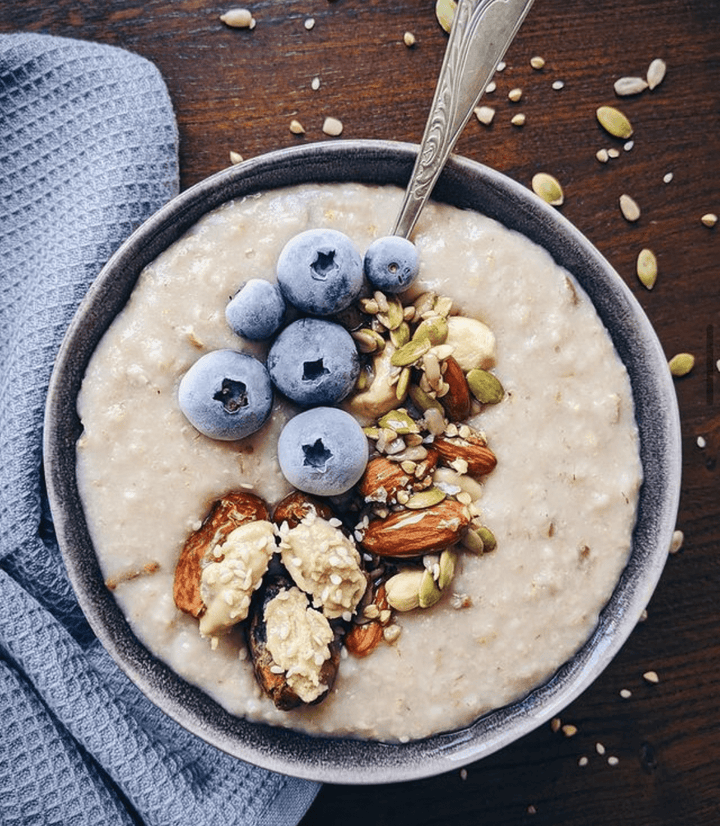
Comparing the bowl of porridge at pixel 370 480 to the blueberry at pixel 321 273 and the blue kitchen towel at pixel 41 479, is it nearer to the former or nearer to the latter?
the blueberry at pixel 321 273

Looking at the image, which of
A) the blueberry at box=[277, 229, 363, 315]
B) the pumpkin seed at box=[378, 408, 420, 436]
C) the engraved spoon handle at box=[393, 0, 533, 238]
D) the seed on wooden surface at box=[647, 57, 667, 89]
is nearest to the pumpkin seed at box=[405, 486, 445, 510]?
the pumpkin seed at box=[378, 408, 420, 436]

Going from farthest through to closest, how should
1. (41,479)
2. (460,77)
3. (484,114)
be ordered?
(484,114)
(41,479)
(460,77)

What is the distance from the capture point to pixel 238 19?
1.55 meters

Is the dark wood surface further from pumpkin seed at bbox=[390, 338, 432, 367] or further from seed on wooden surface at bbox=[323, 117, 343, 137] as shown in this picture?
pumpkin seed at bbox=[390, 338, 432, 367]

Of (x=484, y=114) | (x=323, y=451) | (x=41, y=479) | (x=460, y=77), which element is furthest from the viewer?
(x=484, y=114)

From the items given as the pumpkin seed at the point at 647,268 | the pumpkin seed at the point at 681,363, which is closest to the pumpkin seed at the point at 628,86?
the pumpkin seed at the point at 647,268

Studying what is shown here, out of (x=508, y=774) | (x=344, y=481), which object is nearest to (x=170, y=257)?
(x=344, y=481)

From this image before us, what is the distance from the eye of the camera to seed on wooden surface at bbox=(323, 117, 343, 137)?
1550 mm

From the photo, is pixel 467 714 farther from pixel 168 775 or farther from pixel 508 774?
pixel 168 775

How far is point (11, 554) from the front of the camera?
1.44 m

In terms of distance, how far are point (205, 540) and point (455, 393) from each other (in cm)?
48

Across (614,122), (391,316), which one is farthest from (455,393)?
(614,122)

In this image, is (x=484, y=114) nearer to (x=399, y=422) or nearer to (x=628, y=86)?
(x=628, y=86)

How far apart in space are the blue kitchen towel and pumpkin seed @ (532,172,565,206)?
72 centimetres
